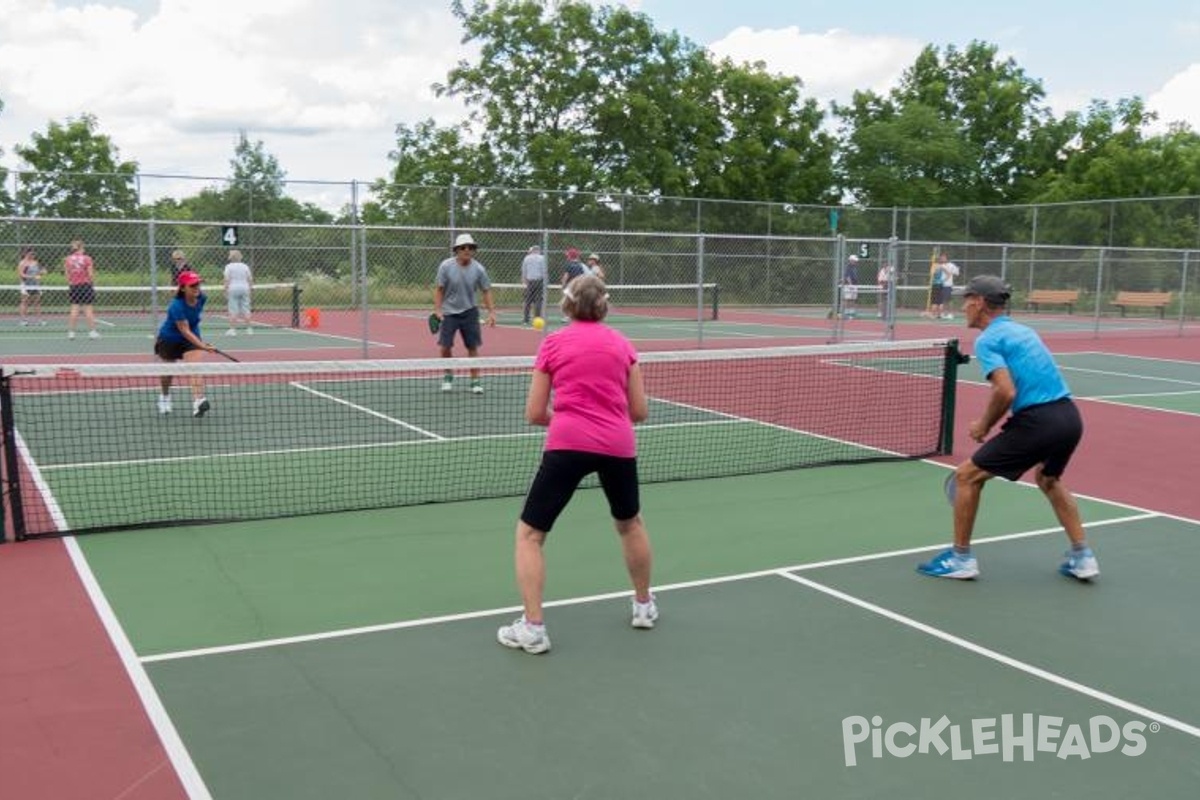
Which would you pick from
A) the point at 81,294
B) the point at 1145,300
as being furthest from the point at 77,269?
the point at 1145,300

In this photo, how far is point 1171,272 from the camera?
3259cm

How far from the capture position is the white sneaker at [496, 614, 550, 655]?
16.1 ft

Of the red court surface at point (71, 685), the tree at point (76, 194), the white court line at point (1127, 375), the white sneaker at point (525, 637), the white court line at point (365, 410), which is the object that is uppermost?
the tree at point (76, 194)

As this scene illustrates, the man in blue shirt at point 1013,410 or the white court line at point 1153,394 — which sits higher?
the man in blue shirt at point 1013,410

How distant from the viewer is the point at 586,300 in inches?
192

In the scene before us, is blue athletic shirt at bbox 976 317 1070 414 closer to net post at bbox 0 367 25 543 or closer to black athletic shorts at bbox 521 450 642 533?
black athletic shorts at bbox 521 450 642 533

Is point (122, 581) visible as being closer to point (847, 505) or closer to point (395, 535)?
point (395, 535)

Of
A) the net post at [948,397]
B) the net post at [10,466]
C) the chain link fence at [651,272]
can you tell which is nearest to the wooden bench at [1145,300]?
the chain link fence at [651,272]

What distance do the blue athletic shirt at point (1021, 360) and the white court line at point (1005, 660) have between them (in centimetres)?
138

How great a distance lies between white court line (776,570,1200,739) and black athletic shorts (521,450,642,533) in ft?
4.98

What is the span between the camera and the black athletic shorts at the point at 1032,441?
583 centimetres

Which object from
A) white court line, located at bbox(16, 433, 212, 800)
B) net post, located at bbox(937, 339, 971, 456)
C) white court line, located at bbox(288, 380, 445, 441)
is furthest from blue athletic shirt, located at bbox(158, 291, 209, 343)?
net post, located at bbox(937, 339, 971, 456)

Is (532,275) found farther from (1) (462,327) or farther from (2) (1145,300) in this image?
(2) (1145,300)

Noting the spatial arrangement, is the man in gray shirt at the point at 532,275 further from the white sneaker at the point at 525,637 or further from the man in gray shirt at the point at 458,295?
the white sneaker at the point at 525,637
